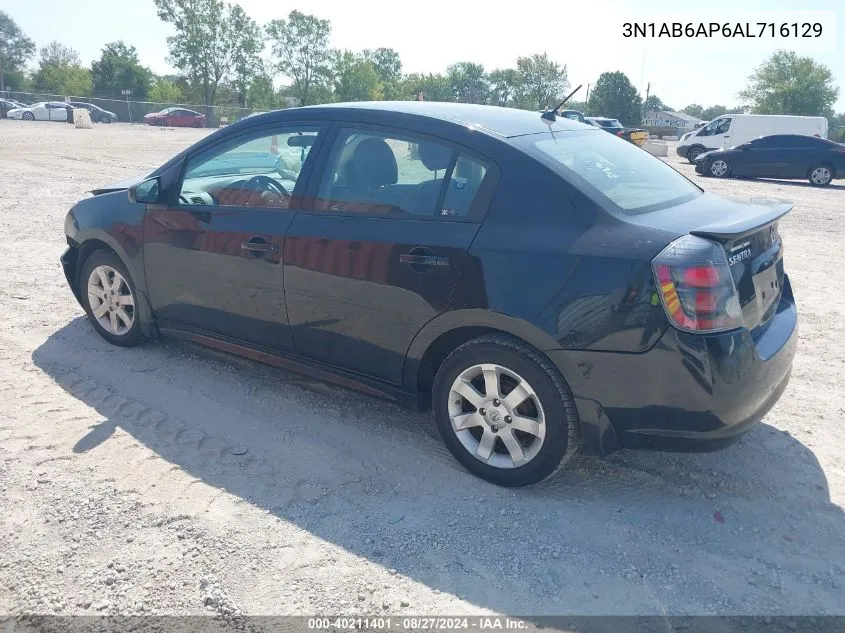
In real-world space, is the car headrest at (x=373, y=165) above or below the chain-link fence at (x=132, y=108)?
below

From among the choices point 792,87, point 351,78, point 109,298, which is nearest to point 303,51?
point 351,78

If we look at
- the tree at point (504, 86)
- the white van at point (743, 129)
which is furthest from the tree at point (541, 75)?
the white van at point (743, 129)

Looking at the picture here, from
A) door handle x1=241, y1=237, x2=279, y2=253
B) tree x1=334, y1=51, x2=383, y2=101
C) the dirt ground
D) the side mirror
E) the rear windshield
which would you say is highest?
tree x1=334, y1=51, x2=383, y2=101

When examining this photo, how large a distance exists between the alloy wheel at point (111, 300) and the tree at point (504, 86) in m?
81.8

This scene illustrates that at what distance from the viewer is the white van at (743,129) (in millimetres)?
25141

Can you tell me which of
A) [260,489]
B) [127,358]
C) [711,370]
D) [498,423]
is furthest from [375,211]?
[127,358]

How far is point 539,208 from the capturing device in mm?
3133

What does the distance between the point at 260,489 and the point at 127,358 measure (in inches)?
80.5

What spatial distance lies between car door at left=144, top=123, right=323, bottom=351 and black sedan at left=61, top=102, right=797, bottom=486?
0.01 meters

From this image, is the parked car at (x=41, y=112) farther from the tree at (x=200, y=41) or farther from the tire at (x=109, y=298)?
the tire at (x=109, y=298)

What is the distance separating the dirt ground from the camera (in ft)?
8.64

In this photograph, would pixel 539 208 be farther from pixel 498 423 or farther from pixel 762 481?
pixel 762 481

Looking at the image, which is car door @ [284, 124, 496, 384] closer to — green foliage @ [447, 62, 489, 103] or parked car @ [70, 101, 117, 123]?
parked car @ [70, 101, 117, 123]

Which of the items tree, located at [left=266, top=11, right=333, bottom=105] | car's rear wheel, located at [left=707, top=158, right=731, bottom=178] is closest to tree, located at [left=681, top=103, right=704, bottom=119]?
tree, located at [left=266, top=11, right=333, bottom=105]
